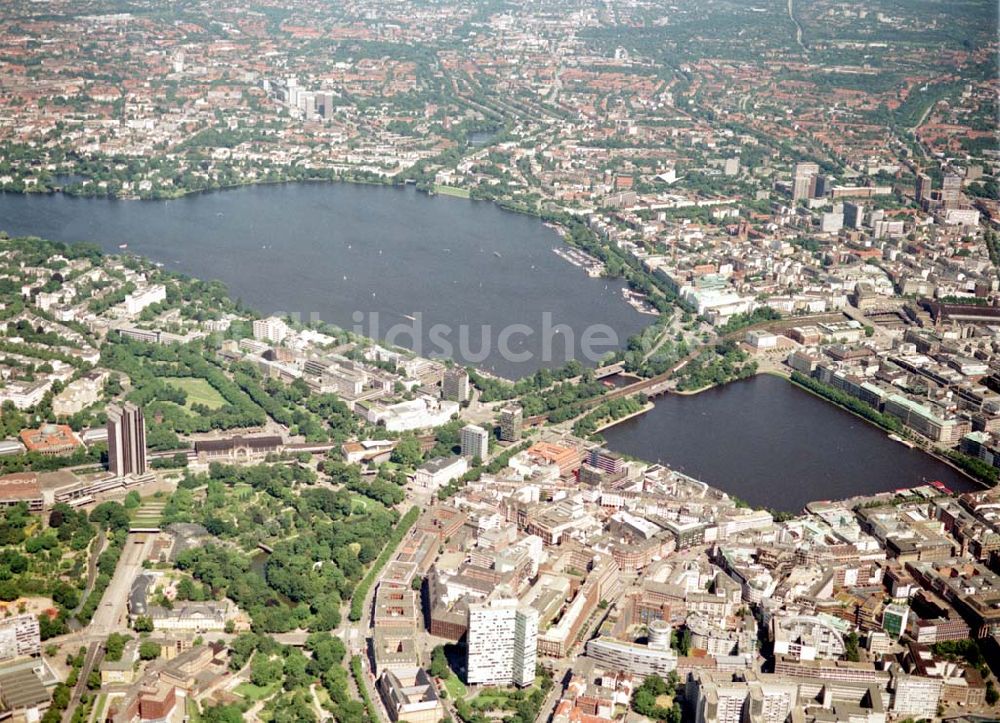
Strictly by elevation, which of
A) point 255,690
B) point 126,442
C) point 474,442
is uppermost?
point 126,442

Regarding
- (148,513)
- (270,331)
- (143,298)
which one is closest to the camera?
(148,513)

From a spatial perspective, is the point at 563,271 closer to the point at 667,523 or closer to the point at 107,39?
the point at 667,523

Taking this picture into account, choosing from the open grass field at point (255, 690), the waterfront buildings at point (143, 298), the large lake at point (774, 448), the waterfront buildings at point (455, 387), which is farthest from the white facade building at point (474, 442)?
the waterfront buildings at point (143, 298)

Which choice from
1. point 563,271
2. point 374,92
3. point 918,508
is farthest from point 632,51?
point 918,508

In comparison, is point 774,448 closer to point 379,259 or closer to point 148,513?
point 148,513

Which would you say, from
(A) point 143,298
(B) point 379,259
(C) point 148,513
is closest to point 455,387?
(C) point 148,513

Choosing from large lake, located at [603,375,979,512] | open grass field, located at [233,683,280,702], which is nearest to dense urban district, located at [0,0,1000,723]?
open grass field, located at [233,683,280,702]

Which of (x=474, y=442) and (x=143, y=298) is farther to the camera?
(x=143, y=298)
